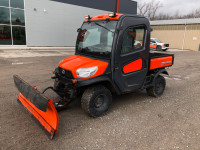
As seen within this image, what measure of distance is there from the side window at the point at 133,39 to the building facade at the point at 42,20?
1556cm

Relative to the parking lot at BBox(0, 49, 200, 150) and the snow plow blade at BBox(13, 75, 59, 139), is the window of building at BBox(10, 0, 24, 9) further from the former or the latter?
the snow plow blade at BBox(13, 75, 59, 139)

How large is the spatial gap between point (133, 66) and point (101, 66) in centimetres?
92

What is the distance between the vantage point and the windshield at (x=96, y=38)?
360 cm

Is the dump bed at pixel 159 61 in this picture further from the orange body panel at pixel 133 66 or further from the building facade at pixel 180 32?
the building facade at pixel 180 32

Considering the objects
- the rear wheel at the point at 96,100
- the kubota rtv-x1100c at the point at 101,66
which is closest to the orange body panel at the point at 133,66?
the kubota rtv-x1100c at the point at 101,66

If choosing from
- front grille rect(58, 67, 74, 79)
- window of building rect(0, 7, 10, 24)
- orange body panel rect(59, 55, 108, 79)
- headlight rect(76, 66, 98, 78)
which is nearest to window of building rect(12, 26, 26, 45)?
window of building rect(0, 7, 10, 24)

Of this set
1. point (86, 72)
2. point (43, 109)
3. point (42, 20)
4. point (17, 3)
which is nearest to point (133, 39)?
point (86, 72)

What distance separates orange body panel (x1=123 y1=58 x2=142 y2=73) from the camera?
12.5 feet

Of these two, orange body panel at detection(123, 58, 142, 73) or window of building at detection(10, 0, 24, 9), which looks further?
window of building at detection(10, 0, 24, 9)

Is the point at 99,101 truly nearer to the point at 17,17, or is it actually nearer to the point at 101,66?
Result: the point at 101,66

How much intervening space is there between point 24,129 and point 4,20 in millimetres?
15646

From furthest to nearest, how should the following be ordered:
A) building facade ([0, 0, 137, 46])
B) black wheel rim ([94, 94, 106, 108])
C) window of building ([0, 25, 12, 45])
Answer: building facade ([0, 0, 137, 46]), window of building ([0, 25, 12, 45]), black wheel rim ([94, 94, 106, 108])

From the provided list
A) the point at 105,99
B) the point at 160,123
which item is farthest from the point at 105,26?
the point at 160,123

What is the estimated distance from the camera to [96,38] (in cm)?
381
